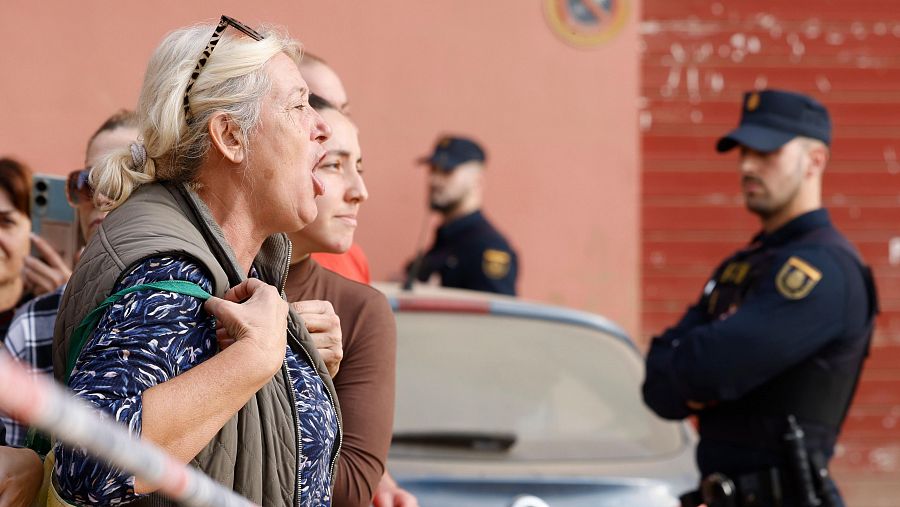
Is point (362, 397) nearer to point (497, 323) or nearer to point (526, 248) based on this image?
point (497, 323)

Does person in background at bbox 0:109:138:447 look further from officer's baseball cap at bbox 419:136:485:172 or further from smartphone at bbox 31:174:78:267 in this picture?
officer's baseball cap at bbox 419:136:485:172

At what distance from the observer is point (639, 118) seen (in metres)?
7.52

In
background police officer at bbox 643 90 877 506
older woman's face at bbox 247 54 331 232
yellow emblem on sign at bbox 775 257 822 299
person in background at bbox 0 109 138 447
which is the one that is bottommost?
background police officer at bbox 643 90 877 506

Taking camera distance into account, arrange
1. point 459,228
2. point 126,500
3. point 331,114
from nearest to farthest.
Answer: point 126,500, point 331,114, point 459,228

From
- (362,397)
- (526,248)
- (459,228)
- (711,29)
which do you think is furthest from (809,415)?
(711,29)

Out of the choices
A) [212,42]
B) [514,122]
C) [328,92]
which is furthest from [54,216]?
[514,122]

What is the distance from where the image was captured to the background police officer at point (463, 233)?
6.06 meters

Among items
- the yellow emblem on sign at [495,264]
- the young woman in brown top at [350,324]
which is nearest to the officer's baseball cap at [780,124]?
the young woman in brown top at [350,324]

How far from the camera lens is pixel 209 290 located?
1765 mm

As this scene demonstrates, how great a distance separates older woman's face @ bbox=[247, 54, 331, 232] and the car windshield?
1755 mm

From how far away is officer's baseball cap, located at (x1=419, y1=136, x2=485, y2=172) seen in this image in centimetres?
656

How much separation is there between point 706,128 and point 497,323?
12.8ft

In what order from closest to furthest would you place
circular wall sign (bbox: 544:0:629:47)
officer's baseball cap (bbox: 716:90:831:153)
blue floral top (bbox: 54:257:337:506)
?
blue floral top (bbox: 54:257:337:506) < officer's baseball cap (bbox: 716:90:831:153) < circular wall sign (bbox: 544:0:629:47)

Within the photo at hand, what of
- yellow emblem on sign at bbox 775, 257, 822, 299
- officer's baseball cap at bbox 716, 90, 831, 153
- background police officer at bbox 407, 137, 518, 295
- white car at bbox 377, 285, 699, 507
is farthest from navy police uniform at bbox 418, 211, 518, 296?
yellow emblem on sign at bbox 775, 257, 822, 299
